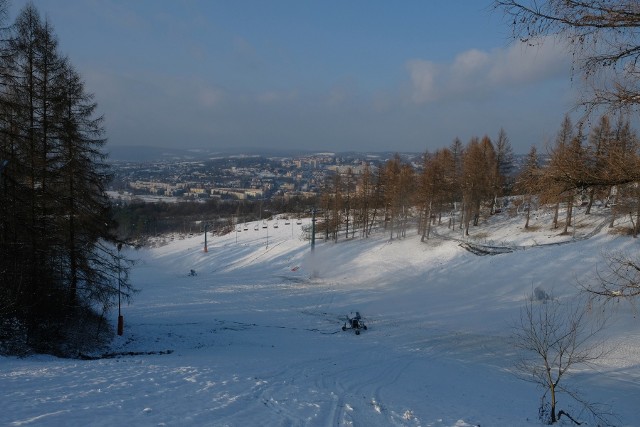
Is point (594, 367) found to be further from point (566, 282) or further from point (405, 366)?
point (566, 282)

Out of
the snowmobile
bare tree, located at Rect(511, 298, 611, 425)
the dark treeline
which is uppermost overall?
the dark treeline

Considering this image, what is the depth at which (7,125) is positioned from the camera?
12727 millimetres

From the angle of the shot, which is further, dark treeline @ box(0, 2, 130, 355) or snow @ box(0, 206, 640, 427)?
dark treeline @ box(0, 2, 130, 355)

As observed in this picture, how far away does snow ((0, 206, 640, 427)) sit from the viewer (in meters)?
7.96

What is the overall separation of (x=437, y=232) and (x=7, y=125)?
37552mm

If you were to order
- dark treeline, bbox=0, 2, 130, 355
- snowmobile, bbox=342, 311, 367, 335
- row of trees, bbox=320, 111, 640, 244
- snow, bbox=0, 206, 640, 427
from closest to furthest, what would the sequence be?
snow, bbox=0, 206, 640, 427 → dark treeline, bbox=0, 2, 130, 355 → snowmobile, bbox=342, 311, 367, 335 → row of trees, bbox=320, 111, 640, 244

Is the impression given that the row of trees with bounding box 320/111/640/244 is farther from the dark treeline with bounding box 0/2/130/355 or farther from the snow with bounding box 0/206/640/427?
the dark treeline with bounding box 0/2/130/355

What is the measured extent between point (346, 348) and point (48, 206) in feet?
40.0

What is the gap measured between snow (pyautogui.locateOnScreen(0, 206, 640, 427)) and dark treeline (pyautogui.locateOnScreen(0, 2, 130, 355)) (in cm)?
191

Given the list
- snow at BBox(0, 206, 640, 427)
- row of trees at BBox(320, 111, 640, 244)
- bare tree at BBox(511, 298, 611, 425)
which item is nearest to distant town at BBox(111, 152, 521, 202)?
row of trees at BBox(320, 111, 640, 244)

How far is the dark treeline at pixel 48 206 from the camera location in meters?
12.1

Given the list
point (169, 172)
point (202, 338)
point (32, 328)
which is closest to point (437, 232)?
point (202, 338)

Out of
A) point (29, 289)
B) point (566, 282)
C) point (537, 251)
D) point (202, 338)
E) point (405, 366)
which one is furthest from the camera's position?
point (537, 251)

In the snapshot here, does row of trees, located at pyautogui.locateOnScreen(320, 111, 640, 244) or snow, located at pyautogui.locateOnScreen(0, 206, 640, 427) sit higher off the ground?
row of trees, located at pyautogui.locateOnScreen(320, 111, 640, 244)
